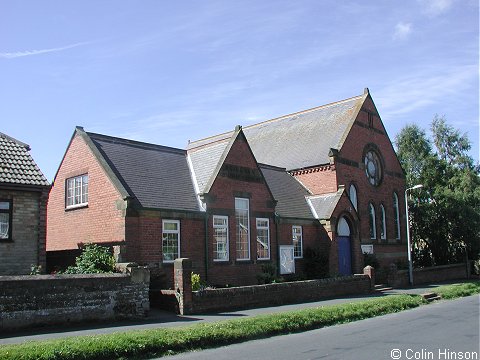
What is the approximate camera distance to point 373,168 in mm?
35812

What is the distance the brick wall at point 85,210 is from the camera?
19.3 meters

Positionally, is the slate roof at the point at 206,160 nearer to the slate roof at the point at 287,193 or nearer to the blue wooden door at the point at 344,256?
the slate roof at the point at 287,193

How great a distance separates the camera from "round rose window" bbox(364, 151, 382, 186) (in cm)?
3506

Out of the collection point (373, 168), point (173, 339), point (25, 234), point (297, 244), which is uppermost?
point (373, 168)

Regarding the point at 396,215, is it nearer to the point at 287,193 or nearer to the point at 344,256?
the point at 344,256

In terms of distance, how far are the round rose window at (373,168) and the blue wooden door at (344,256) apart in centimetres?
725

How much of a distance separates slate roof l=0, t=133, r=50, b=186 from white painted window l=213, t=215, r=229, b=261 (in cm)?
736

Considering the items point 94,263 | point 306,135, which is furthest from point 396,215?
point 94,263

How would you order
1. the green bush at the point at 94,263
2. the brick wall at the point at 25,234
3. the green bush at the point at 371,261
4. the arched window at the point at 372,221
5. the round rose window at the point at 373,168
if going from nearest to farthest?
the green bush at the point at 94,263 < the brick wall at the point at 25,234 < the green bush at the point at 371,261 < the arched window at the point at 372,221 < the round rose window at the point at 373,168

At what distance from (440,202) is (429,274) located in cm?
978

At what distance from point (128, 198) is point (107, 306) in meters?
5.07

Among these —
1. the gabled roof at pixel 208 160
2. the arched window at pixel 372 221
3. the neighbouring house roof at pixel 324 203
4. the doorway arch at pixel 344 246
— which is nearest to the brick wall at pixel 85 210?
the gabled roof at pixel 208 160

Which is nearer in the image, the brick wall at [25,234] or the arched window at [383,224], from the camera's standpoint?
the brick wall at [25,234]

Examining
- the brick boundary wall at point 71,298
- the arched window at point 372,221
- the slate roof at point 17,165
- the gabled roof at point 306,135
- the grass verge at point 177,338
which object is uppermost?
the gabled roof at point 306,135
